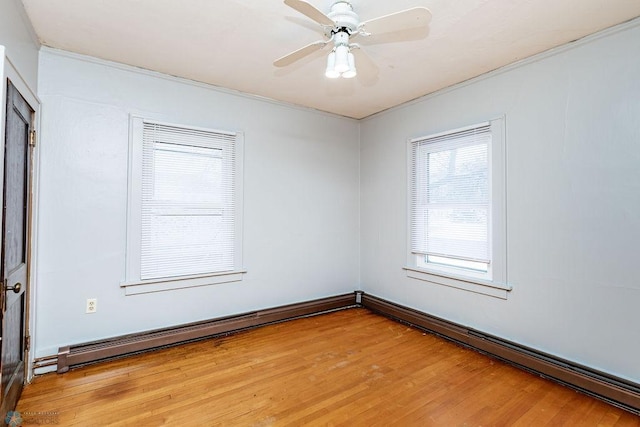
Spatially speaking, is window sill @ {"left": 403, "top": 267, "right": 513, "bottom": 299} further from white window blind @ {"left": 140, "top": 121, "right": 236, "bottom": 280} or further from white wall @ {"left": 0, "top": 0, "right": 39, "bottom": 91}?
white wall @ {"left": 0, "top": 0, "right": 39, "bottom": 91}

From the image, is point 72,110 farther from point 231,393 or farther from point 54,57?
point 231,393

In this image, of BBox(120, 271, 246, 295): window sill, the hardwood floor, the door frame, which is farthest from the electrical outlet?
the hardwood floor

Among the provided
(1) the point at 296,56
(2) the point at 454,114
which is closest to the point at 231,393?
(1) the point at 296,56

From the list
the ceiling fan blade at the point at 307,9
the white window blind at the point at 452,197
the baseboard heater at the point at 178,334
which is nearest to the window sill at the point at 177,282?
the baseboard heater at the point at 178,334

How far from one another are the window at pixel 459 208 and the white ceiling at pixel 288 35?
0.67 m

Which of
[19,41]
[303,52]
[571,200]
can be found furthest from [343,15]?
[571,200]

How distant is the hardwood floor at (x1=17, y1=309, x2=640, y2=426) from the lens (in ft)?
6.57

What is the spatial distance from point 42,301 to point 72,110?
160cm

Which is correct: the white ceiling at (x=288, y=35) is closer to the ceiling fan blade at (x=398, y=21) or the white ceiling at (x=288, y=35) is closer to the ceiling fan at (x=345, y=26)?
the ceiling fan at (x=345, y=26)

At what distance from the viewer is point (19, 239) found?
2180 millimetres

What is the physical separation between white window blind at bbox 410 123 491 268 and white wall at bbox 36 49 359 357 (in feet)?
3.45

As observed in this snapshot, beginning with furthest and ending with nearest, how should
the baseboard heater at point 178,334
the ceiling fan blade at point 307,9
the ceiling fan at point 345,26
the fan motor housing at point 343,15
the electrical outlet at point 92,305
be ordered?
1. the electrical outlet at point 92,305
2. the baseboard heater at point 178,334
3. the fan motor housing at point 343,15
4. the ceiling fan at point 345,26
5. the ceiling fan blade at point 307,9

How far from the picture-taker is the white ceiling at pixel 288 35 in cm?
205

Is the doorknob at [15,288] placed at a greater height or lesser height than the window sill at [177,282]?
greater
